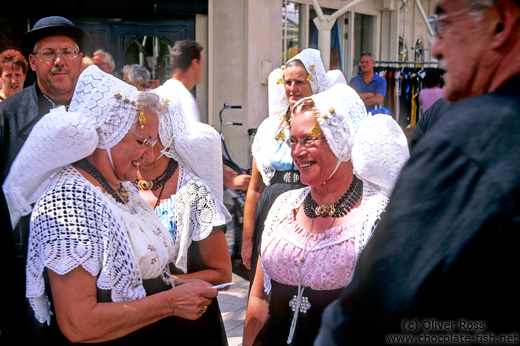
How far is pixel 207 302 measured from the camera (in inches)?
92.5

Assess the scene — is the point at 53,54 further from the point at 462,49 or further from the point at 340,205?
the point at 462,49

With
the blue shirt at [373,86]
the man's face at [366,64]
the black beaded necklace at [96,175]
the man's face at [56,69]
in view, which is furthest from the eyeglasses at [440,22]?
the man's face at [366,64]

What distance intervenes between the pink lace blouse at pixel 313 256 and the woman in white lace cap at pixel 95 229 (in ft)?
1.05

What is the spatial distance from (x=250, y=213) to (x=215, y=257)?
1.35 m

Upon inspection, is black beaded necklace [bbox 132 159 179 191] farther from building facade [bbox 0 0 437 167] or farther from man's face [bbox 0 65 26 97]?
building facade [bbox 0 0 437 167]

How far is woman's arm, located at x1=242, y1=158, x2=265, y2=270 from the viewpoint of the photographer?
413 centimetres

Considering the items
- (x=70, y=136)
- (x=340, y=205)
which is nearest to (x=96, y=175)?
(x=70, y=136)

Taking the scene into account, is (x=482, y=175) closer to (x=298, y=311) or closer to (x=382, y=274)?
(x=382, y=274)

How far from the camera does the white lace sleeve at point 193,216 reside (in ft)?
9.07

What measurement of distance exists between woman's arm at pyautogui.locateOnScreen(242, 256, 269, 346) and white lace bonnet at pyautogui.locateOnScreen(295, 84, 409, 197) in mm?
657

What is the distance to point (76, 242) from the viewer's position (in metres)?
1.96

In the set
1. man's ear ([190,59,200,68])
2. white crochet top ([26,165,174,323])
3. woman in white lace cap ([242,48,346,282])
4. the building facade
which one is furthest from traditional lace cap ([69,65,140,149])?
the building facade

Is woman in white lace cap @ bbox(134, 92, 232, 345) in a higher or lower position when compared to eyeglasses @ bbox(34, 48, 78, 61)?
lower

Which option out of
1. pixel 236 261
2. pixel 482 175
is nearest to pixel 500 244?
pixel 482 175
